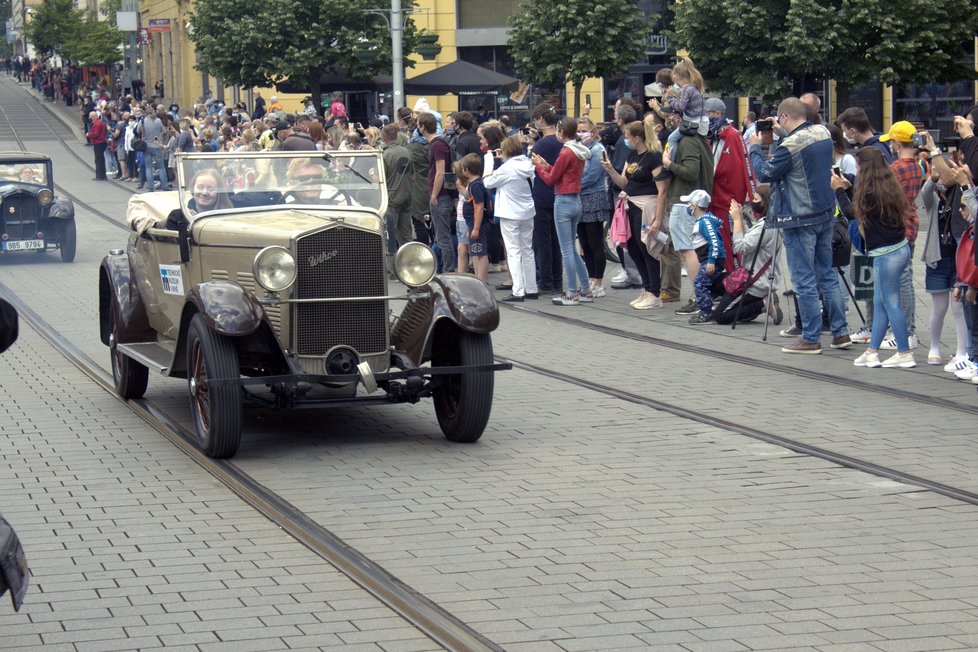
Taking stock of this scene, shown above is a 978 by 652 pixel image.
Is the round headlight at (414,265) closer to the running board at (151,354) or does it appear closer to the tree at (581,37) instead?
the running board at (151,354)

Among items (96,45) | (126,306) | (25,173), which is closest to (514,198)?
(126,306)

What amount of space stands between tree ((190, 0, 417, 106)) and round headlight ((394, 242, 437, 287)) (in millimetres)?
31376

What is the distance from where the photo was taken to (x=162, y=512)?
7.10 m

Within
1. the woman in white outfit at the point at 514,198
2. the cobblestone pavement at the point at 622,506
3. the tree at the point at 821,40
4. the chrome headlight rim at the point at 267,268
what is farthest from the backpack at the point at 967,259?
the tree at the point at 821,40

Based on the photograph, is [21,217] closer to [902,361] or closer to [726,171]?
[726,171]

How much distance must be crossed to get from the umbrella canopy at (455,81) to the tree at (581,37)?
5.06 m

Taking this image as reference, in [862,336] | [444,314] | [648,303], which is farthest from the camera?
[648,303]

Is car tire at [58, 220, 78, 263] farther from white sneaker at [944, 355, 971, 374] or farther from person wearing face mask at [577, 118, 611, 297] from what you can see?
white sneaker at [944, 355, 971, 374]

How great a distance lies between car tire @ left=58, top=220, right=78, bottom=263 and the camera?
69.3 ft

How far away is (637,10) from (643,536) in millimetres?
32439

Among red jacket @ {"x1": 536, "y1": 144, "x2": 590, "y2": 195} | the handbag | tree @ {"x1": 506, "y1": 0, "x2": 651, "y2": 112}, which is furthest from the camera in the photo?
tree @ {"x1": 506, "y1": 0, "x2": 651, "y2": 112}

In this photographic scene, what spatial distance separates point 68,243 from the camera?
21.2 meters

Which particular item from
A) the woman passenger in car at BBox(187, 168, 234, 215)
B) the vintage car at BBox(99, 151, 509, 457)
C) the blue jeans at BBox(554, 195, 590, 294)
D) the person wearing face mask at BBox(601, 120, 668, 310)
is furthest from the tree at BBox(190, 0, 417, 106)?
the vintage car at BBox(99, 151, 509, 457)

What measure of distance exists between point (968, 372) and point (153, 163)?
26.5 m
